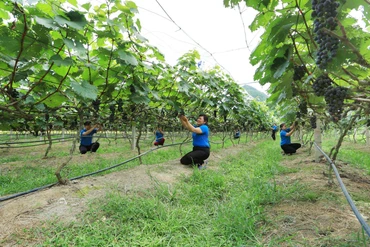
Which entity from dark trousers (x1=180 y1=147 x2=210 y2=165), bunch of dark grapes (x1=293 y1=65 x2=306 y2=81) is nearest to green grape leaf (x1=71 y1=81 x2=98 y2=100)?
bunch of dark grapes (x1=293 y1=65 x2=306 y2=81)

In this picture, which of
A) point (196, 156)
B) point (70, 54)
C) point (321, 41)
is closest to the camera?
point (321, 41)

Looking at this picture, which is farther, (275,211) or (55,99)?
(275,211)

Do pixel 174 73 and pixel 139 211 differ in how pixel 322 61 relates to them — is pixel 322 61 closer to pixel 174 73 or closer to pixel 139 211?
pixel 139 211

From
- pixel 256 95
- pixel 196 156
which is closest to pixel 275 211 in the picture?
pixel 196 156

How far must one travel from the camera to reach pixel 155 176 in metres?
4.50

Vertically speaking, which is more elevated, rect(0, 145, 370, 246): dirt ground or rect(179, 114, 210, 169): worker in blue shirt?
rect(179, 114, 210, 169): worker in blue shirt

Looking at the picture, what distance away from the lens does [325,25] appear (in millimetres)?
1187

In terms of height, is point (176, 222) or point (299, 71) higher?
point (299, 71)

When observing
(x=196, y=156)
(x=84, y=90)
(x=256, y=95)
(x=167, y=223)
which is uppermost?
(x=256, y=95)

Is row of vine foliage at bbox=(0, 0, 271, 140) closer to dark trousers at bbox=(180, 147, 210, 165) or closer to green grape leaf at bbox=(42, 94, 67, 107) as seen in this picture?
green grape leaf at bbox=(42, 94, 67, 107)

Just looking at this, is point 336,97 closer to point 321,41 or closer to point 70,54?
point 321,41

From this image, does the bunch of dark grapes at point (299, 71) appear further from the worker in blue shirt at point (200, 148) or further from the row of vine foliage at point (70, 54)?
the worker in blue shirt at point (200, 148)

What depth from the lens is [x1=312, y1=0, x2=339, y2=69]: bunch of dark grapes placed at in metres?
1.11

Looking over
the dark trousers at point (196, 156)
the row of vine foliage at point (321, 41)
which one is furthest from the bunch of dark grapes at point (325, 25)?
the dark trousers at point (196, 156)
